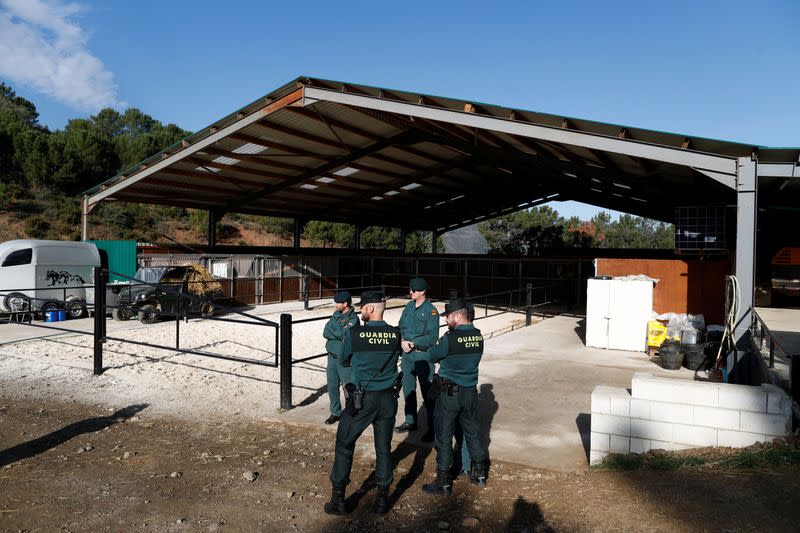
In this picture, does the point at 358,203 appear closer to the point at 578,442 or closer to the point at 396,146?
the point at 396,146

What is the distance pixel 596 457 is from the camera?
472 centimetres

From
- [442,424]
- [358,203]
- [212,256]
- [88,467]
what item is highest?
[358,203]

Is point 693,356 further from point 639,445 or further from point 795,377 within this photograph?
point 639,445

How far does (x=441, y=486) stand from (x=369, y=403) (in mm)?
960

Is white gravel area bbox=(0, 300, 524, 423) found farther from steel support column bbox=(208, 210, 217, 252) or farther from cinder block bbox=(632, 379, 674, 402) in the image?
steel support column bbox=(208, 210, 217, 252)

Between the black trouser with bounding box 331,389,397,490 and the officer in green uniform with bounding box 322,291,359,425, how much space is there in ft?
5.83

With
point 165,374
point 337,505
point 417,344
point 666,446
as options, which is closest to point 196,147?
point 165,374

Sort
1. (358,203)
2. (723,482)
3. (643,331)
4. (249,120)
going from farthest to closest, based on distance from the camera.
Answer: (358,203), (249,120), (643,331), (723,482)

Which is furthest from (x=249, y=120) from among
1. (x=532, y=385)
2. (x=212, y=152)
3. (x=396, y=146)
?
(x=532, y=385)

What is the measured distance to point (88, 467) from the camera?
476 cm

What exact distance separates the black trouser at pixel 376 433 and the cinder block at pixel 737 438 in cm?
280

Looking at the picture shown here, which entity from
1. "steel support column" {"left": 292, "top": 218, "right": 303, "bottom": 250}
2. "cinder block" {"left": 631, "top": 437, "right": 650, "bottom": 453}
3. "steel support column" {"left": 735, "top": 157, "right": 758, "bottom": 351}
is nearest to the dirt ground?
"cinder block" {"left": 631, "top": 437, "right": 650, "bottom": 453}

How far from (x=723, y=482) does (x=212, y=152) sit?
15892 mm

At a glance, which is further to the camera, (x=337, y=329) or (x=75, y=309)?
(x=75, y=309)
